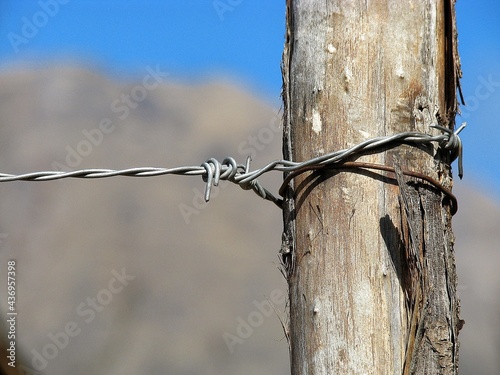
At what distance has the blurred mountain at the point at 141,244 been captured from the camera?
1145cm

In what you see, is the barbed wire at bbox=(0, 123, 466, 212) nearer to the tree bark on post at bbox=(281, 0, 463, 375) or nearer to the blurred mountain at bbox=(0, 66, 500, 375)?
the tree bark on post at bbox=(281, 0, 463, 375)

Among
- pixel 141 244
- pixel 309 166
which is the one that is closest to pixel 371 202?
pixel 309 166

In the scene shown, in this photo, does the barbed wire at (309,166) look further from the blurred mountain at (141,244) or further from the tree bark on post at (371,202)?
the blurred mountain at (141,244)

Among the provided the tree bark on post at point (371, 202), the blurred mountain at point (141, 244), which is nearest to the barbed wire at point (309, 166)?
the tree bark on post at point (371, 202)

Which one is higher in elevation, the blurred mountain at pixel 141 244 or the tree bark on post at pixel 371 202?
the blurred mountain at pixel 141 244

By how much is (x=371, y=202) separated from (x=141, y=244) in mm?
11627

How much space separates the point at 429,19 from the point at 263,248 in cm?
1243

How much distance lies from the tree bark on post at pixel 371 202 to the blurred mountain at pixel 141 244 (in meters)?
7.59

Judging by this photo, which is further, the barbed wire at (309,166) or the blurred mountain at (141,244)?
the blurred mountain at (141,244)

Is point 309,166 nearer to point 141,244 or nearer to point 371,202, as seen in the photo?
point 371,202

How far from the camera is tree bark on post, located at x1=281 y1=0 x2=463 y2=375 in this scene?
5.96 feet

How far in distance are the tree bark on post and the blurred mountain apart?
24.9 ft

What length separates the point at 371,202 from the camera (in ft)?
6.13

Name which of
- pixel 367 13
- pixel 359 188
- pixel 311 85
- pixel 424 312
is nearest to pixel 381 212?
pixel 359 188
